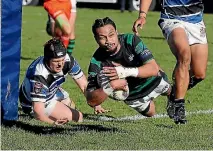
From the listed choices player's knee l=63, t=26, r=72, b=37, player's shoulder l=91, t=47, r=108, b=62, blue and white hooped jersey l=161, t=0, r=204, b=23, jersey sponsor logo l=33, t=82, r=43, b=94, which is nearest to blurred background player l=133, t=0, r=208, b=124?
blue and white hooped jersey l=161, t=0, r=204, b=23

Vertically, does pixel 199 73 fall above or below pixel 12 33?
below

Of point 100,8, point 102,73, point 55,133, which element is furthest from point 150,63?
point 100,8

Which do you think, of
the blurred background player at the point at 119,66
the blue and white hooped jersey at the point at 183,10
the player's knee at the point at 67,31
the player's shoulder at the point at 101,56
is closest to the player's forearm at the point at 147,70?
the blurred background player at the point at 119,66

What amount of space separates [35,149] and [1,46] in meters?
1.39

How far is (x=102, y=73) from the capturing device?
6.64m

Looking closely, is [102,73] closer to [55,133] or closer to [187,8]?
[55,133]

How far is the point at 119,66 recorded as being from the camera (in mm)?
6762

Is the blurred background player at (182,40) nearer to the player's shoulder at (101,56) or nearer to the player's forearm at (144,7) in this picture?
the player's forearm at (144,7)

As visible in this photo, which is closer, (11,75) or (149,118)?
(11,75)

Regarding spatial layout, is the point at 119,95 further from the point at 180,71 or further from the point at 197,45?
the point at 197,45

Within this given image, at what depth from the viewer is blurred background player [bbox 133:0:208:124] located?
297 inches

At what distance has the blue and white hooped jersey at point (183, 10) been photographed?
7.76 meters

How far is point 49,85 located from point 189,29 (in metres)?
1.50

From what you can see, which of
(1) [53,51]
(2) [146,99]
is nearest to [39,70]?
(1) [53,51]
